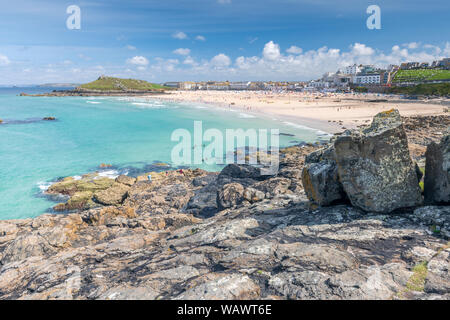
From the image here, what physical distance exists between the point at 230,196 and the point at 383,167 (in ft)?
22.3

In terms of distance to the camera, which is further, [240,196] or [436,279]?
[240,196]

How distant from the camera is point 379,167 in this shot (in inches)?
250

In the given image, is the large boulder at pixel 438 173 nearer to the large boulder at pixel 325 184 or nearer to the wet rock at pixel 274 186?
the large boulder at pixel 325 184

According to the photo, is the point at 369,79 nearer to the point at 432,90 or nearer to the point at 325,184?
the point at 432,90

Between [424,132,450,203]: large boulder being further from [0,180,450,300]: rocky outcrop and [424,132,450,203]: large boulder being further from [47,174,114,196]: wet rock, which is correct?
[47,174,114,196]: wet rock

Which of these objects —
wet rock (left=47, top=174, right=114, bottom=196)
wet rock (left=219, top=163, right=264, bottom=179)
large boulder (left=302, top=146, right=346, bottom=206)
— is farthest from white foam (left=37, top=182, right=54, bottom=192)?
large boulder (left=302, top=146, right=346, bottom=206)

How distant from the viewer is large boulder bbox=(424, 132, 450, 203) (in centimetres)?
613

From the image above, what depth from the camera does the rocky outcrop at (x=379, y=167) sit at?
6.30 m

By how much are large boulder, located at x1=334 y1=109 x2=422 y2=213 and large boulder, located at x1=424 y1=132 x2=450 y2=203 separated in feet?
1.38

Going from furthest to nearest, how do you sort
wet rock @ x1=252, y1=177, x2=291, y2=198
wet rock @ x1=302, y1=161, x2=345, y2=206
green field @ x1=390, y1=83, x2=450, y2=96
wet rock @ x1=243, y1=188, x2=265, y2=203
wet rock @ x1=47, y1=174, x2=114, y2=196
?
green field @ x1=390, y1=83, x2=450, y2=96
wet rock @ x1=47, y1=174, x2=114, y2=196
wet rock @ x1=252, y1=177, x2=291, y2=198
wet rock @ x1=243, y1=188, x2=265, y2=203
wet rock @ x1=302, y1=161, x2=345, y2=206
